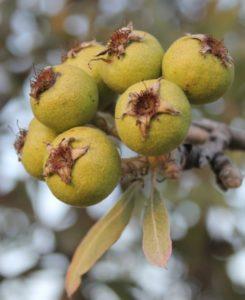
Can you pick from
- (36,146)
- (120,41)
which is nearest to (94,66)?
(120,41)

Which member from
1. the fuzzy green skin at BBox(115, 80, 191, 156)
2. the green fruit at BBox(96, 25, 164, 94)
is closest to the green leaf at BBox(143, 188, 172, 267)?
the fuzzy green skin at BBox(115, 80, 191, 156)

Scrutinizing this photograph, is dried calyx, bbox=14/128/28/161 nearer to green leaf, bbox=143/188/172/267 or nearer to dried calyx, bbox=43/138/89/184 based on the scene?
dried calyx, bbox=43/138/89/184

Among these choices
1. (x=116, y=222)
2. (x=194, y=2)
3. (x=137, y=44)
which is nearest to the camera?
(x=137, y=44)

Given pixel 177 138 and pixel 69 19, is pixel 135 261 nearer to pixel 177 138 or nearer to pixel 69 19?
pixel 69 19

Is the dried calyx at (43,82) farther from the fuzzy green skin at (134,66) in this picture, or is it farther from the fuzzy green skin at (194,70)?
the fuzzy green skin at (194,70)

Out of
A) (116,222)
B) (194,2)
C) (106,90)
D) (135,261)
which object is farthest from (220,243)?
(106,90)

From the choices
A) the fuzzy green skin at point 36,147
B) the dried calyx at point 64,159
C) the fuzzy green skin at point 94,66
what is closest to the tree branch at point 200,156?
the fuzzy green skin at point 94,66

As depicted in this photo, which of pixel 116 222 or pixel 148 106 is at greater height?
pixel 148 106
